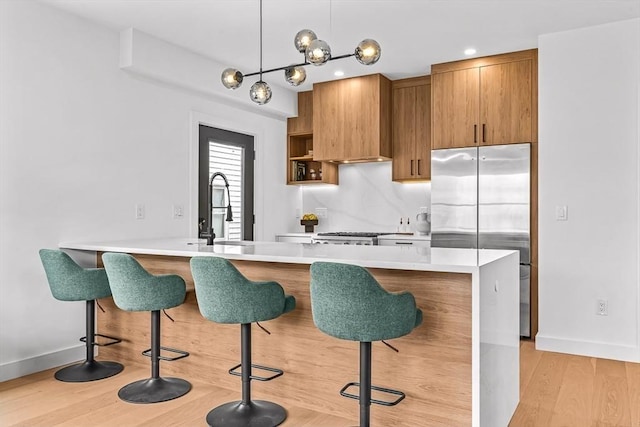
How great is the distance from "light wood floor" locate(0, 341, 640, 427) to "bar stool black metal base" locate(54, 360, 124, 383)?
0.05 m

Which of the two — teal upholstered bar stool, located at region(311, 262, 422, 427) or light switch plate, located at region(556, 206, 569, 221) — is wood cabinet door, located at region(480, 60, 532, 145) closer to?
light switch plate, located at region(556, 206, 569, 221)

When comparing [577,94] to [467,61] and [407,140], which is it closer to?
[467,61]

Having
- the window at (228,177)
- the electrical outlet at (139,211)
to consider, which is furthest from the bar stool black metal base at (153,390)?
the window at (228,177)

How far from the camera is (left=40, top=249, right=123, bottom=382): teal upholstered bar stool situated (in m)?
3.32

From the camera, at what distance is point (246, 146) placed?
219 inches

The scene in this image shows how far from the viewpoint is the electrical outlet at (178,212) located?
15.2ft

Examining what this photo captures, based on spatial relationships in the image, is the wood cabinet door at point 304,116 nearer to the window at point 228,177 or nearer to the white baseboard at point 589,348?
the window at point 228,177

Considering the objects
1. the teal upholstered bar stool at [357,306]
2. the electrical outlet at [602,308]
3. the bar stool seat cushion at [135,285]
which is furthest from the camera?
the electrical outlet at [602,308]

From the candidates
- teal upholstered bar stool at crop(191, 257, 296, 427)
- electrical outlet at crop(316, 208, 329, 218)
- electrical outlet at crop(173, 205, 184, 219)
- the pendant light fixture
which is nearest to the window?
electrical outlet at crop(173, 205, 184, 219)

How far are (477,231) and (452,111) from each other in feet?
3.85

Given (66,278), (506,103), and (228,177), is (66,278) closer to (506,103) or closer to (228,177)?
(228,177)

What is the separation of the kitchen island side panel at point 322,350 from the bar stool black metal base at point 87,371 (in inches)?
6.7

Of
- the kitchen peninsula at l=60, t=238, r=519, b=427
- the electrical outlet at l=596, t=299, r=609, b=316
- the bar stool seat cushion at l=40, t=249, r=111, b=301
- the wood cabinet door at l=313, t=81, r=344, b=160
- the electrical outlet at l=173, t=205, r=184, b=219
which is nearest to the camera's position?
the kitchen peninsula at l=60, t=238, r=519, b=427

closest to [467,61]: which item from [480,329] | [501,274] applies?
[501,274]
